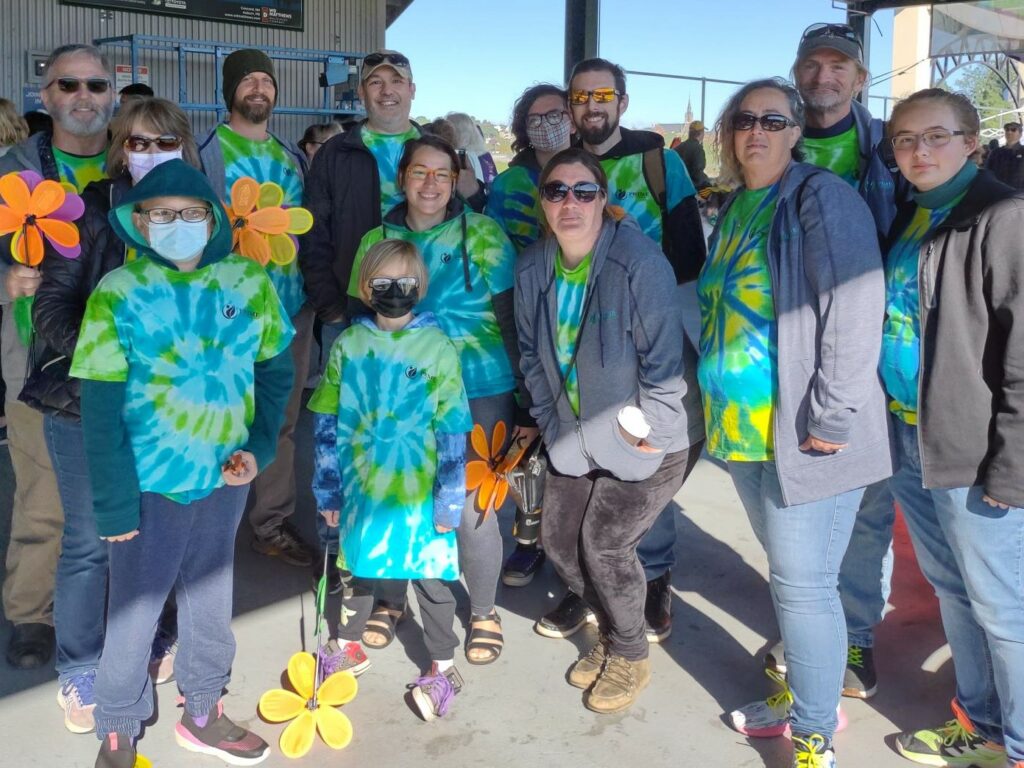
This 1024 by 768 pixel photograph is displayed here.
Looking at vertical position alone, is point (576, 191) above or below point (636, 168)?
below

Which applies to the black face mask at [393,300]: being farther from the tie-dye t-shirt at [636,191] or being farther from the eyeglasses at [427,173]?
the tie-dye t-shirt at [636,191]

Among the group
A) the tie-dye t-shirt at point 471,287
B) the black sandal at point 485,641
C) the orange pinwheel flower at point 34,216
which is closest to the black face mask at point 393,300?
the tie-dye t-shirt at point 471,287

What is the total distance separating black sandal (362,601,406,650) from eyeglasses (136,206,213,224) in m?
1.65

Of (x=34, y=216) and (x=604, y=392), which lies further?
(x=604, y=392)

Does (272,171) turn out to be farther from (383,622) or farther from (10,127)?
(10,127)

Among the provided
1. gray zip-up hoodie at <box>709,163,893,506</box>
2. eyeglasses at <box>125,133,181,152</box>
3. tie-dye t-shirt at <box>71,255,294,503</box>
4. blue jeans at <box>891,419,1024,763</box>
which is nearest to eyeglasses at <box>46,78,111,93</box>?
eyeglasses at <box>125,133,181,152</box>

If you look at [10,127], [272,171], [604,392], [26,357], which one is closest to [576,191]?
[604,392]

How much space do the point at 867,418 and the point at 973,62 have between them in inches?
601

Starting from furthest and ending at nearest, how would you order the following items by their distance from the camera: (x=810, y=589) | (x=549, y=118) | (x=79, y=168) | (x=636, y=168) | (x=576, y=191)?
(x=549, y=118) < (x=636, y=168) < (x=79, y=168) < (x=576, y=191) < (x=810, y=589)

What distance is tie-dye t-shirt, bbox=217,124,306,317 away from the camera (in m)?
3.69

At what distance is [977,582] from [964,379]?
0.54 meters

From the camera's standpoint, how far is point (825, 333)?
2.47 metres

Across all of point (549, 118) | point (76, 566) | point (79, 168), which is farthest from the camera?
point (549, 118)

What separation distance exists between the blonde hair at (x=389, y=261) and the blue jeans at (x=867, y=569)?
1.63m
